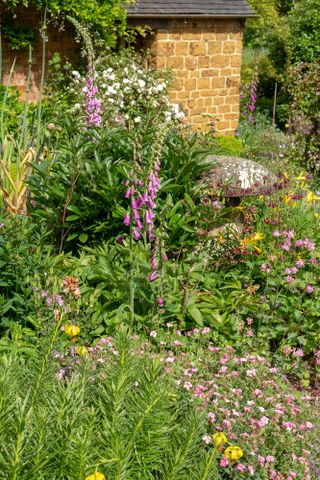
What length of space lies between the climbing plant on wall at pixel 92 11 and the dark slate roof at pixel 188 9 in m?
0.38

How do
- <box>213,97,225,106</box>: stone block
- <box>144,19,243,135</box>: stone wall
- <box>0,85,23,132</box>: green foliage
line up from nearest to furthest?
1. <box>0,85,23,132</box>: green foliage
2. <box>144,19,243,135</box>: stone wall
3. <box>213,97,225,106</box>: stone block

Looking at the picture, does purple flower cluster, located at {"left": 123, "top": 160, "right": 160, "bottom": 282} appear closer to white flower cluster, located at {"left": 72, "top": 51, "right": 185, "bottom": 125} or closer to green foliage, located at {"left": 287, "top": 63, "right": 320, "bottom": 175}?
white flower cluster, located at {"left": 72, "top": 51, "right": 185, "bottom": 125}

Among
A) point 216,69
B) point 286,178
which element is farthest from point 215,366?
point 216,69

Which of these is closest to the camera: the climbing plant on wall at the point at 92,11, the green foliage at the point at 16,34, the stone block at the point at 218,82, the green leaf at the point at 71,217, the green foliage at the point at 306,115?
the green leaf at the point at 71,217

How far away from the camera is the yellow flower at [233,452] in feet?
10.0

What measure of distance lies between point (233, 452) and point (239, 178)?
3838 mm

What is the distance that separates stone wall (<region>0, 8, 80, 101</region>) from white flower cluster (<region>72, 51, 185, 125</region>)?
788mm

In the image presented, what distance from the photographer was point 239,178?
21.6 ft

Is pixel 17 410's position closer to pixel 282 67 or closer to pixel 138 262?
pixel 138 262

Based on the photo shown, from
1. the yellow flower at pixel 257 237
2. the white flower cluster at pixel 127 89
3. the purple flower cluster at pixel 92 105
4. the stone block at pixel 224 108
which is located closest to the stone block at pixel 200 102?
the stone block at pixel 224 108

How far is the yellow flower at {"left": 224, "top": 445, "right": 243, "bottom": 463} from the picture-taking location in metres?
3.06

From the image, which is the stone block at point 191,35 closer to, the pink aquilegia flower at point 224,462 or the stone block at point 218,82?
the stone block at point 218,82

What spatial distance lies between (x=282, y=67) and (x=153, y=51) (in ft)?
19.9

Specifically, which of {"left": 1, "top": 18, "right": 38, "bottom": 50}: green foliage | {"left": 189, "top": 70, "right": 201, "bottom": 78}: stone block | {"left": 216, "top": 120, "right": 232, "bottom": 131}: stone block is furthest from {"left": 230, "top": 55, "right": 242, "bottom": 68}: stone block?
{"left": 1, "top": 18, "right": 38, "bottom": 50}: green foliage
